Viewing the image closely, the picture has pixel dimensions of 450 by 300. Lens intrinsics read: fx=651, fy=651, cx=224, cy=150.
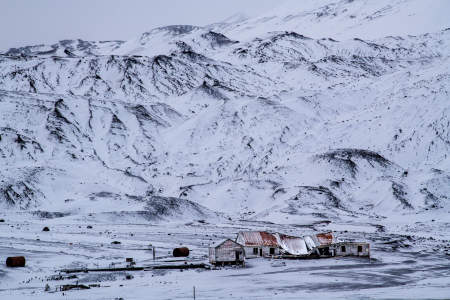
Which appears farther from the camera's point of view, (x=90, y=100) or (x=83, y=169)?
(x=90, y=100)

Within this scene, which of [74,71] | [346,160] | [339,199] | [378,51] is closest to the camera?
[339,199]

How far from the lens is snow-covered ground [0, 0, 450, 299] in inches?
1908

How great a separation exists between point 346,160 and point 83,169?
4391 centimetres

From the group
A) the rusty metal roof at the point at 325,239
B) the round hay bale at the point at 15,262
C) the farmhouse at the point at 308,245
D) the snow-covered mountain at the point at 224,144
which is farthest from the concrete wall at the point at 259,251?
the snow-covered mountain at the point at 224,144

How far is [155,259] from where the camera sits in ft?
185

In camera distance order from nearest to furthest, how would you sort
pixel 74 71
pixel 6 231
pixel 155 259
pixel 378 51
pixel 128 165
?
pixel 155 259, pixel 6 231, pixel 128 165, pixel 74 71, pixel 378 51

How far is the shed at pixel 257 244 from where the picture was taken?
59062 millimetres

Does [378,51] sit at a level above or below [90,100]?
above

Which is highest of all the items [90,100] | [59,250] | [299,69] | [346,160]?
[299,69]

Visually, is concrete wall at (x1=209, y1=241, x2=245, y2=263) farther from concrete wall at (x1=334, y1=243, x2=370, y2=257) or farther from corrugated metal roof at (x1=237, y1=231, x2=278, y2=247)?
concrete wall at (x1=334, y1=243, x2=370, y2=257)

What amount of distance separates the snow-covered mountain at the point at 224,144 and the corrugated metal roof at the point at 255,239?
1106 inches

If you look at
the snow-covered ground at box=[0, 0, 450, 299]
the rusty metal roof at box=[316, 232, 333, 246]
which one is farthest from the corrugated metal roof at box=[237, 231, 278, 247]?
the rusty metal roof at box=[316, 232, 333, 246]

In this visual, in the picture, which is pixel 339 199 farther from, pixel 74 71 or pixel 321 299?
pixel 74 71

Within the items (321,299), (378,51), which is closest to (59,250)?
(321,299)
